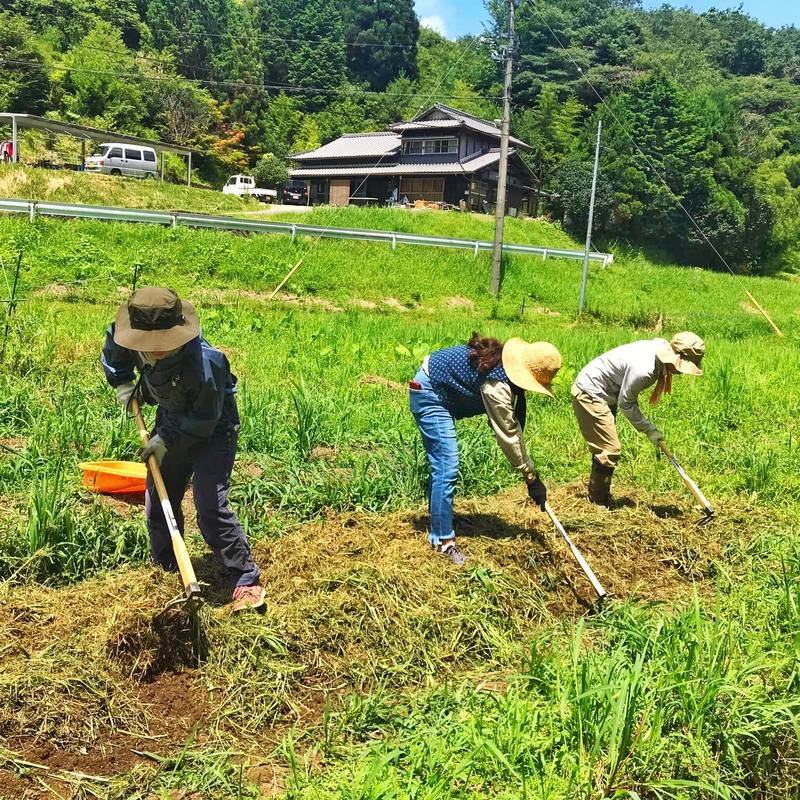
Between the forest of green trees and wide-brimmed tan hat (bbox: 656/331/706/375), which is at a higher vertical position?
the forest of green trees

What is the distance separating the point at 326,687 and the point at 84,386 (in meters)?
3.93

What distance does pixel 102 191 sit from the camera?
1952cm

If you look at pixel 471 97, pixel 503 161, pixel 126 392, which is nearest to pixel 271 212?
pixel 471 97

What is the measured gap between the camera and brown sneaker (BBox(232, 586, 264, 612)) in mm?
3086

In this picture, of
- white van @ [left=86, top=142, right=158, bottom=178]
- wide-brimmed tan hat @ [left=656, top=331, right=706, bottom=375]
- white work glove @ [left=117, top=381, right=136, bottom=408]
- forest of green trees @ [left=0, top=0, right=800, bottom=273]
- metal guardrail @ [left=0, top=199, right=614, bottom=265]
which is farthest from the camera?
forest of green trees @ [left=0, top=0, right=800, bottom=273]

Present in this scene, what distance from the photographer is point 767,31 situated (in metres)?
71.8

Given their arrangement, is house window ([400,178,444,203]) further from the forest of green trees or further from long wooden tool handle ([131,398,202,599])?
long wooden tool handle ([131,398,202,599])

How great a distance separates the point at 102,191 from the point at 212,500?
62.0 ft

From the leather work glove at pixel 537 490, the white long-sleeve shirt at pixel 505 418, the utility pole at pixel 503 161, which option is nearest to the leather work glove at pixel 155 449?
the white long-sleeve shirt at pixel 505 418

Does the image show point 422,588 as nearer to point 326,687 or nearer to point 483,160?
point 326,687

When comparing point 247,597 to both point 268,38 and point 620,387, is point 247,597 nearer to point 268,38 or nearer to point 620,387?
point 620,387

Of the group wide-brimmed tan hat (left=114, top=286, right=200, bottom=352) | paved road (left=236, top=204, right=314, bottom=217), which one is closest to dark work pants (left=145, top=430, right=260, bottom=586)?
wide-brimmed tan hat (left=114, top=286, right=200, bottom=352)

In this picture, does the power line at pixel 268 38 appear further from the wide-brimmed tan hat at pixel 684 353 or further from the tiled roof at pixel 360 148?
the wide-brimmed tan hat at pixel 684 353

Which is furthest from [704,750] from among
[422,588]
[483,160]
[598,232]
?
[598,232]
